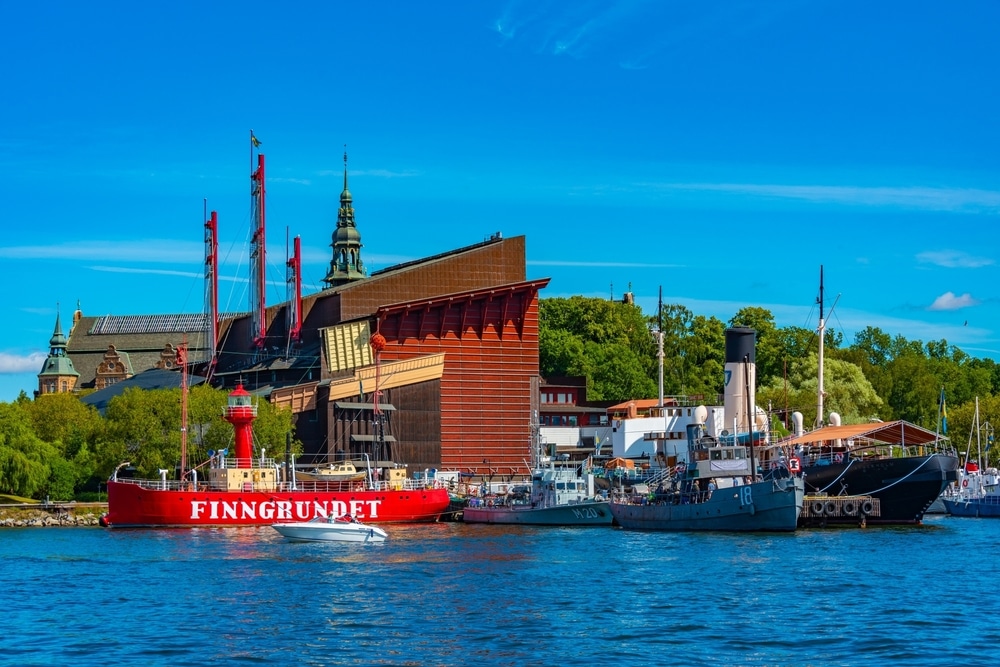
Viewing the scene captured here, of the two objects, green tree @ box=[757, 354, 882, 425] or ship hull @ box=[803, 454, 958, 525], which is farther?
green tree @ box=[757, 354, 882, 425]

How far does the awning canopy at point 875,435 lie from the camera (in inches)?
3339

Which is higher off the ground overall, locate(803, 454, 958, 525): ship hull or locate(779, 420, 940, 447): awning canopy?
locate(779, 420, 940, 447): awning canopy

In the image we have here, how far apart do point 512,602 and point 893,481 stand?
3932 cm

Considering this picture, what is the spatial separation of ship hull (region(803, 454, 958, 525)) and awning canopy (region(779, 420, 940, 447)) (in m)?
4.15

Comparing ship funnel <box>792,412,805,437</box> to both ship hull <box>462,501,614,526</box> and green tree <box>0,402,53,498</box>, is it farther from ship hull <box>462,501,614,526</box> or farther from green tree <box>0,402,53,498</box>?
green tree <box>0,402,53,498</box>

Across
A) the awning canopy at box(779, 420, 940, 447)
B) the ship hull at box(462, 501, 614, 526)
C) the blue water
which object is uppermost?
the awning canopy at box(779, 420, 940, 447)

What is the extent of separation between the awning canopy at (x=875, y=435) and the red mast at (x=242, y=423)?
35793mm

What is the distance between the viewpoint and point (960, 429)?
135m

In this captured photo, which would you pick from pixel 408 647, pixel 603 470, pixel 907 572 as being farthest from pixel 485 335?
pixel 408 647

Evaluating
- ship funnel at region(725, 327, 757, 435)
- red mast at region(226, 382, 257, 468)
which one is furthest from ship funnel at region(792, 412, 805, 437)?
red mast at region(226, 382, 257, 468)

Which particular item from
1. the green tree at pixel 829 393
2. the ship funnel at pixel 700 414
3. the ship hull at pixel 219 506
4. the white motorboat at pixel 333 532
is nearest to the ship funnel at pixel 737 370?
the ship funnel at pixel 700 414

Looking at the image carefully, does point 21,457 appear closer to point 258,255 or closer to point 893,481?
point 258,255

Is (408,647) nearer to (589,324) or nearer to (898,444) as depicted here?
(898,444)

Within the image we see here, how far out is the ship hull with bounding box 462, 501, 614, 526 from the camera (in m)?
90.8
